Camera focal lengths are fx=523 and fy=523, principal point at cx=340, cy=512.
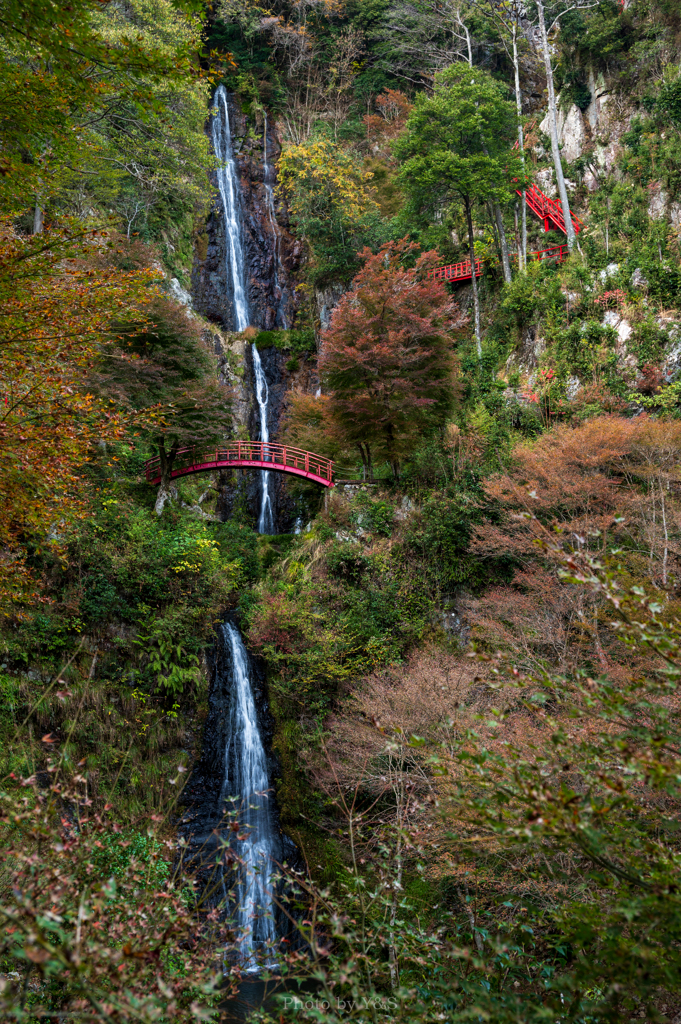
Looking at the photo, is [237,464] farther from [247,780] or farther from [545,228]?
→ [545,228]

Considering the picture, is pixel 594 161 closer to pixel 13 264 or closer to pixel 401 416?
pixel 401 416

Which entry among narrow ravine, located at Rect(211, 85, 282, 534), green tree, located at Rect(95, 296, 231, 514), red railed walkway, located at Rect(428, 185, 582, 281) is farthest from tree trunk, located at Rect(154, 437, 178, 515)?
red railed walkway, located at Rect(428, 185, 582, 281)

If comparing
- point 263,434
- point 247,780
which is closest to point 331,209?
point 263,434

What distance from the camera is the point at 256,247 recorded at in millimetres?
23391

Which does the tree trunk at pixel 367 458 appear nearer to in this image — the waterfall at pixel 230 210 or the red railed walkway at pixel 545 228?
the red railed walkway at pixel 545 228

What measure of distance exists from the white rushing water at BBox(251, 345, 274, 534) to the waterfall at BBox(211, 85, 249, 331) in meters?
2.09

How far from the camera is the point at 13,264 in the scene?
4367mm

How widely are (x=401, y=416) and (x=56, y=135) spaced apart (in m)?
9.06

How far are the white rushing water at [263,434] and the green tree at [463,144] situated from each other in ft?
27.2

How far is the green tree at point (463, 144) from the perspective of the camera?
15047mm

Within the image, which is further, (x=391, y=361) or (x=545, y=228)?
(x=545, y=228)

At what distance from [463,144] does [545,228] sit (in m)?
3.77

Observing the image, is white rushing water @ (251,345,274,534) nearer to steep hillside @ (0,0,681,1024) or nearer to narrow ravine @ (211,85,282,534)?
narrow ravine @ (211,85,282,534)

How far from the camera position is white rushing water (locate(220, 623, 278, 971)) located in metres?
8.58
